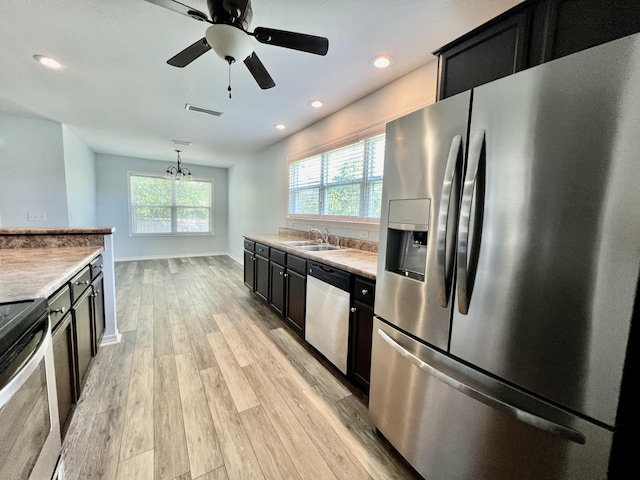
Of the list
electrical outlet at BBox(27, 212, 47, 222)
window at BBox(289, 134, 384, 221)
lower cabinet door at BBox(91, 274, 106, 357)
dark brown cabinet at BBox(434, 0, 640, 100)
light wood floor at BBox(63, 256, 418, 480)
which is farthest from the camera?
electrical outlet at BBox(27, 212, 47, 222)

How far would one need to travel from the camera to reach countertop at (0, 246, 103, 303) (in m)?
1.16

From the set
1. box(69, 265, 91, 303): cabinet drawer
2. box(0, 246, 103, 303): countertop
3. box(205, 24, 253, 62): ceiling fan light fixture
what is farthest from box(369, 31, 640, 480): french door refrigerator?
box(69, 265, 91, 303): cabinet drawer

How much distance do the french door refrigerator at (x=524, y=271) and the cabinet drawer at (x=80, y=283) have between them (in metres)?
1.99

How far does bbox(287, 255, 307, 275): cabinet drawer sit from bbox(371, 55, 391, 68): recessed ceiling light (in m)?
1.81

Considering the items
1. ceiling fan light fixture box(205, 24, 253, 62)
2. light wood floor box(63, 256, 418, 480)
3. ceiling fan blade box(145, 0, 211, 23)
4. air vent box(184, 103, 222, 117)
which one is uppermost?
air vent box(184, 103, 222, 117)

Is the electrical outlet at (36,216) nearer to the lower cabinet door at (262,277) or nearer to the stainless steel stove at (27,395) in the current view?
the lower cabinet door at (262,277)

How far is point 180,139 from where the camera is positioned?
15.5 ft

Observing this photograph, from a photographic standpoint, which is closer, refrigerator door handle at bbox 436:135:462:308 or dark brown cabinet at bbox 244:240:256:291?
refrigerator door handle at bbox 436:135:462:308

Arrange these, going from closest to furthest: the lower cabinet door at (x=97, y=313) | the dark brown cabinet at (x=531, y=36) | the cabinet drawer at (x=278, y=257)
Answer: the dark brown cabinet at (x=531, y=36), the lower cabinet door at (x=97, y=313), the cabinet drawer at (x=278, y=257)

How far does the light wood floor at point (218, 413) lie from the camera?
1388 millimetres

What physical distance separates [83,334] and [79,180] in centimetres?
A: 426

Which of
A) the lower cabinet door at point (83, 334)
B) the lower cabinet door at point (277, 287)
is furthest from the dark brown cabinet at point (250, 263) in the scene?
the lower cabinet door at point (83, 334)

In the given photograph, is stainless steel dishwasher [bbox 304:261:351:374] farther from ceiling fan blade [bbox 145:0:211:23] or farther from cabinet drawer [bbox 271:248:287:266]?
ceiling fan blade [bbox 145:0:211:23]

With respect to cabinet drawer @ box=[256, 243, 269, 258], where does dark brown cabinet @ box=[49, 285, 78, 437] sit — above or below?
below
